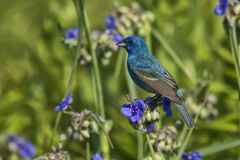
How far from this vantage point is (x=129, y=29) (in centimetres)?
392

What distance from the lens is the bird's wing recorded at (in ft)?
9.52

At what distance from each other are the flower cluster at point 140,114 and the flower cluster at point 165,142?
1.30 ft

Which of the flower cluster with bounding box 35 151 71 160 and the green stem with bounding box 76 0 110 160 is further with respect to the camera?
the green stem with bounding box 76 0 110 160

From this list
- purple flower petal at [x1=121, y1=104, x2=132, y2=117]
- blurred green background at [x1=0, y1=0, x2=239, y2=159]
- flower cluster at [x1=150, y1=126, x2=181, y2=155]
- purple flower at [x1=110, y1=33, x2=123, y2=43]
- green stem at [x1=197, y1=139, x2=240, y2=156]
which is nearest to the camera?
purple flower petal at [x1=121, y1=104, x2=132, y2=117]

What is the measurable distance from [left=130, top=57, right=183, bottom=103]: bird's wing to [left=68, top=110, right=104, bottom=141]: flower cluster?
0.82 ft

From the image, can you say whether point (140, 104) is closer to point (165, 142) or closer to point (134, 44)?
point (165, 142)

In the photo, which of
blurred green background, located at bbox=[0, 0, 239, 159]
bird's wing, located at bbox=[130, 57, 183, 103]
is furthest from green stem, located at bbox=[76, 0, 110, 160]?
blurred green background, located at bbox=[0, 0, 239, 159]

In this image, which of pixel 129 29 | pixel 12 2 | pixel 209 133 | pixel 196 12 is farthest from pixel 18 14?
pixel 129 29

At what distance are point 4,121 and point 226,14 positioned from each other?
2.43 metres

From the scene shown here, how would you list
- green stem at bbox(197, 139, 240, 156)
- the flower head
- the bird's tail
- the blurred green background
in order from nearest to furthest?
the bird's tail < green stem at bbox(197, 139, 240, 156) < the flower head < the blurred green background

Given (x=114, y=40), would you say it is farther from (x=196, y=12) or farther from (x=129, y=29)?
(x=196, y=12)

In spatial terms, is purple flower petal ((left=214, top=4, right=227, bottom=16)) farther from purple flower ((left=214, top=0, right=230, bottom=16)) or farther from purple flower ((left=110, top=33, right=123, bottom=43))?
purple flower ((left=110, top=33, right=123, bottom=43))

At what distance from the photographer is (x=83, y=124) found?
3172 mm

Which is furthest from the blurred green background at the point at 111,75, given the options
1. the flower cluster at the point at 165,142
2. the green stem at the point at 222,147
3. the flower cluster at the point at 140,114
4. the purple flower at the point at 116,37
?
the flower cluster at the point at 140,114
